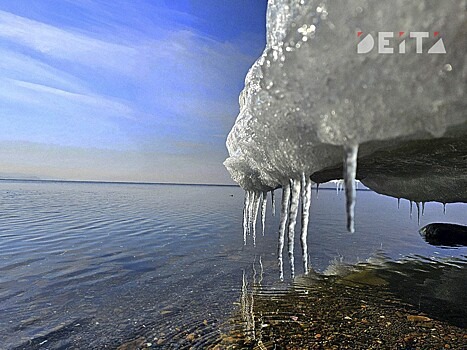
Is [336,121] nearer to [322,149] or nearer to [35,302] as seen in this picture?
[322,149]

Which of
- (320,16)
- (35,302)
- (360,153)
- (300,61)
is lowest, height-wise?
(35,302)

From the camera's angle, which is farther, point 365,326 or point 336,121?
point 365,326

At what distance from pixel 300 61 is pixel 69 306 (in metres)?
6.56

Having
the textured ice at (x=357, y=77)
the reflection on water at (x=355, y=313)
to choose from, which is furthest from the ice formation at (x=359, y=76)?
the reflection on water at (x=355, y=313)

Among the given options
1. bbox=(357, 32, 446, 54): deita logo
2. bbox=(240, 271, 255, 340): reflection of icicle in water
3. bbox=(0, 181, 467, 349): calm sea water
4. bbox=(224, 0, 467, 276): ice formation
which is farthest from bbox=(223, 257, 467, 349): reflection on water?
bbox=(357, 32, 446, 54): deita logo

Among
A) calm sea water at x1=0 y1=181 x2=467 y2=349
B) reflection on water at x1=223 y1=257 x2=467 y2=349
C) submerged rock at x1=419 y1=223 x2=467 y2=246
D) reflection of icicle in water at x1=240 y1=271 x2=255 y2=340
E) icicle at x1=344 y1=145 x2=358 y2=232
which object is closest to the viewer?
icicle at x1=344 y1=145 x2=358 y2=232

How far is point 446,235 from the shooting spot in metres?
14.7

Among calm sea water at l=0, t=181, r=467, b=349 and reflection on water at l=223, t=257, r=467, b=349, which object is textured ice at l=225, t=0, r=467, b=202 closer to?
reflection on water at l=223, t=257, r=467, b=349

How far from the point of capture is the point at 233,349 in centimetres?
450

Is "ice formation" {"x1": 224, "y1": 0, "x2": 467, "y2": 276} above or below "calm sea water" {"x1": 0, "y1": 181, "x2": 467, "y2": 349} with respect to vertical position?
above

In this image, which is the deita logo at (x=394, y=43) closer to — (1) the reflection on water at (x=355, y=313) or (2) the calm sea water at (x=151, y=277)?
(1) the reflection on water at (x=355, y=313)

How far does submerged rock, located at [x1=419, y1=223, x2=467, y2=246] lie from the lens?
1421cm

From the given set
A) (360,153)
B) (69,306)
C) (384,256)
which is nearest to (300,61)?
(360,153)

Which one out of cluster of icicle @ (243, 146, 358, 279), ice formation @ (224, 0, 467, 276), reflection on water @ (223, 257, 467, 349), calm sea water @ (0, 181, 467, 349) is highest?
ice formation @ (224, 0, 467, 276)
